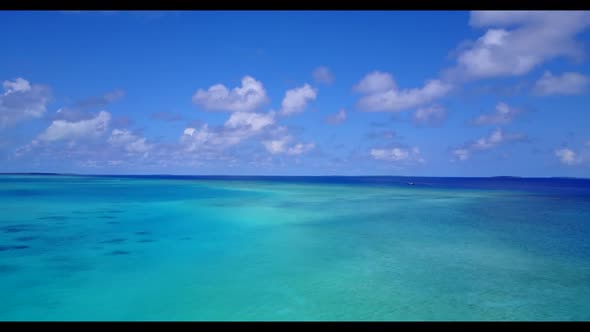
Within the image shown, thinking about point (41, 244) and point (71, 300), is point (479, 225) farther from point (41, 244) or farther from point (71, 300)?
point (41, 244)

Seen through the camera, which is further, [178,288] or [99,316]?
[178,288]
